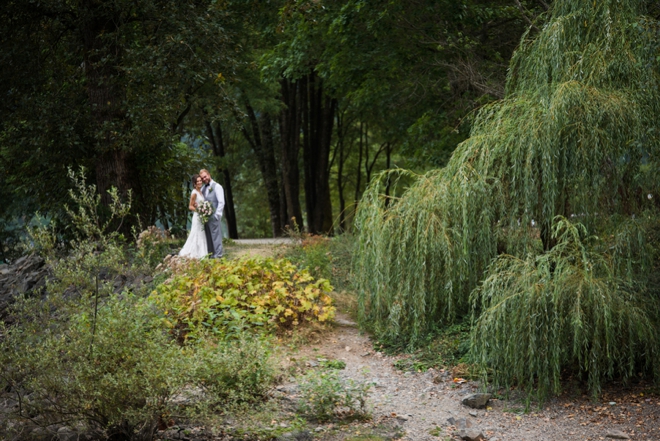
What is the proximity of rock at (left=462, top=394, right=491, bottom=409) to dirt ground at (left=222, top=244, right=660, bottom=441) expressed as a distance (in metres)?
0.05

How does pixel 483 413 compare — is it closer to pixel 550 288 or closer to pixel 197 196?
pixel 550 288

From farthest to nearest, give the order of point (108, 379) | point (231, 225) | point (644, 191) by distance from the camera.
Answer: point (231, 225) → point (644, 191) → point (108, 379)

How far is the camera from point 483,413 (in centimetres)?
620

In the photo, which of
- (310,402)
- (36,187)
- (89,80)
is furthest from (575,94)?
(36,187)

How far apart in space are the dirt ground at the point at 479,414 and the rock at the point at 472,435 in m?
0.06

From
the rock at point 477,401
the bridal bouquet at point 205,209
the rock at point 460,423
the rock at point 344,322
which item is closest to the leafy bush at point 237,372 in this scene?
the rock at point 460,423

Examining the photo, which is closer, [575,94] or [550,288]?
[550,288]

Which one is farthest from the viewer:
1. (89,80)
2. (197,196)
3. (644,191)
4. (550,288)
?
(89,80)

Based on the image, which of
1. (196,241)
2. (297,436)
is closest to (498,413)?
(297,436)

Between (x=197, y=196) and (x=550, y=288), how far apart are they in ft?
23.3

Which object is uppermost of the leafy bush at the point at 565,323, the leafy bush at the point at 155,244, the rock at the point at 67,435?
the leafy bush at the point at 155,244

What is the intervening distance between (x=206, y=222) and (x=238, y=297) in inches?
143

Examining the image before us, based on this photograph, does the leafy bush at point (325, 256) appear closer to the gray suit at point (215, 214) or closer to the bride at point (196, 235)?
the gray suit at point (215, 214)

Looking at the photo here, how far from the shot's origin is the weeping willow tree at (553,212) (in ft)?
20.5
